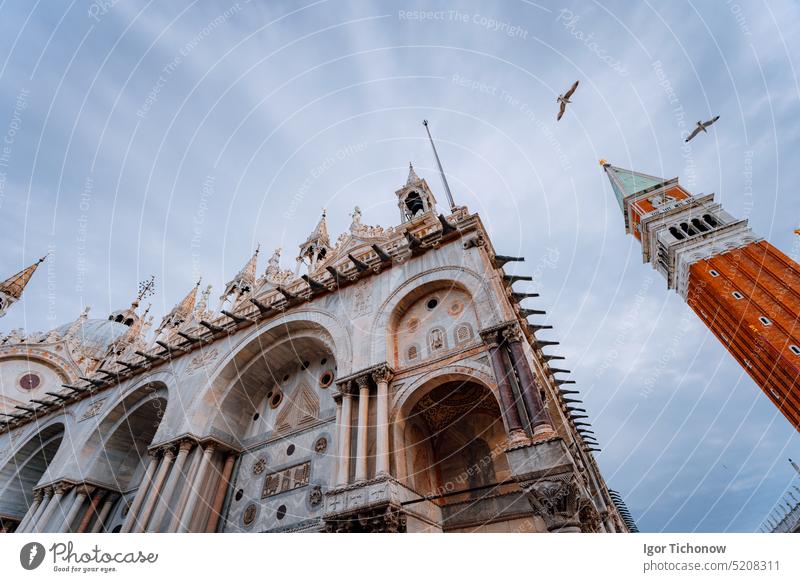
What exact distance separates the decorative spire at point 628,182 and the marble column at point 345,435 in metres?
49.8

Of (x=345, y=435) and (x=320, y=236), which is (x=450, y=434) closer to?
(x=345, y=435)

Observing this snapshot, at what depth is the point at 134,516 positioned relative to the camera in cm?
1516

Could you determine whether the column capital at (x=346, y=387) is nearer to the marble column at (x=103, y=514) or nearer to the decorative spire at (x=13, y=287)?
the marble column at (x=103, y=514)

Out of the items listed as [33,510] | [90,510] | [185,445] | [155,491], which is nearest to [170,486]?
[155,491]

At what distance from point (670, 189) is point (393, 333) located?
48153 mm

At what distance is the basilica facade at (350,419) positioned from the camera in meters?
→ 10.8

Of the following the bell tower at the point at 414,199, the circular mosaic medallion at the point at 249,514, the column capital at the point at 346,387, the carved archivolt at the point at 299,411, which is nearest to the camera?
the column capital at the point at 346,387

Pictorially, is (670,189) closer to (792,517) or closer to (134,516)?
(792,517)

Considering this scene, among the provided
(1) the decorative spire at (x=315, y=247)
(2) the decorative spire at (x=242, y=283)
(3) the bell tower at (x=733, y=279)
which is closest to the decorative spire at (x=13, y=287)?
(2) the decorative spire at (x=242, y=283)

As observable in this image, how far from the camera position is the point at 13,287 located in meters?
48.4
